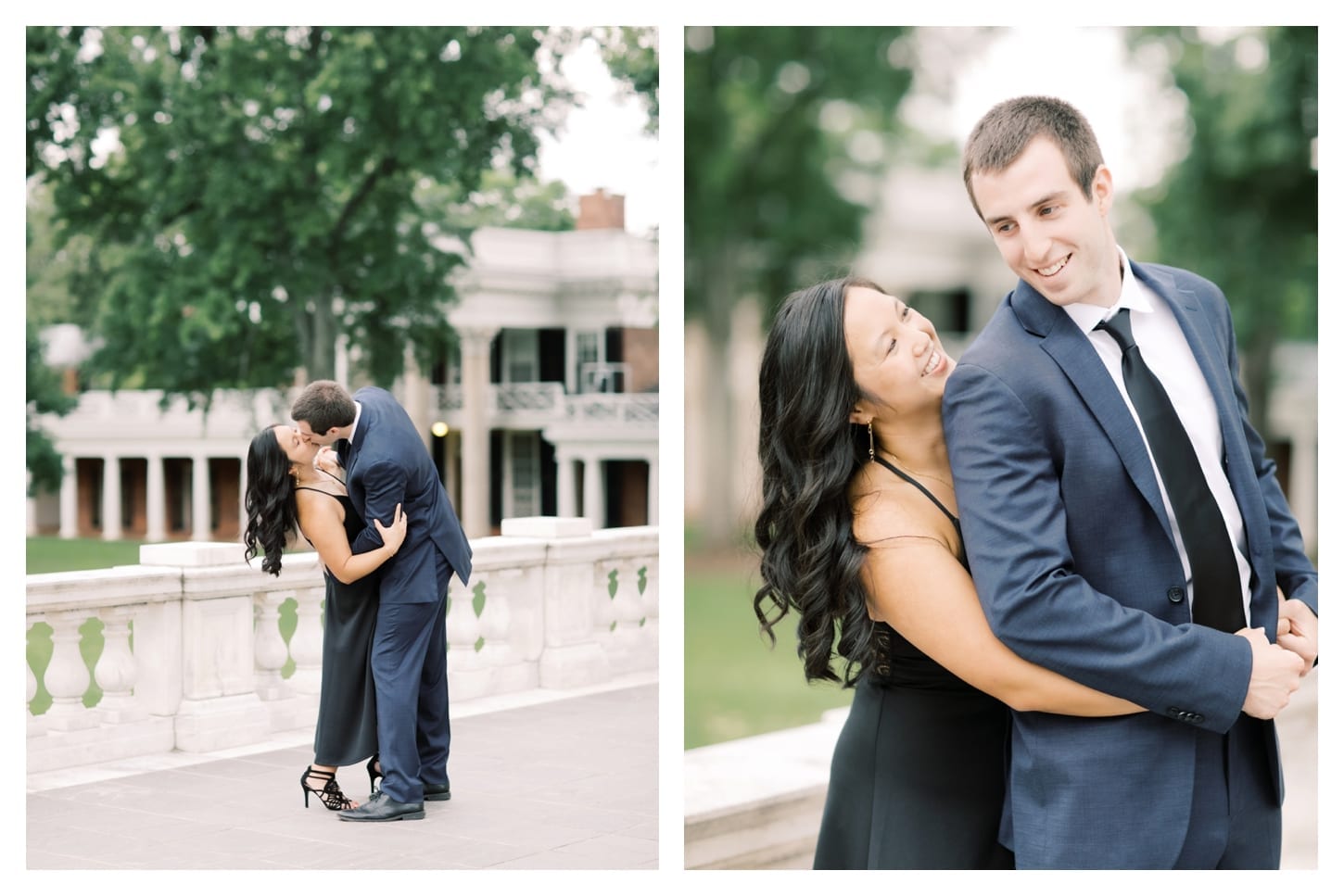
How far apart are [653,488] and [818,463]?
1.33 metres

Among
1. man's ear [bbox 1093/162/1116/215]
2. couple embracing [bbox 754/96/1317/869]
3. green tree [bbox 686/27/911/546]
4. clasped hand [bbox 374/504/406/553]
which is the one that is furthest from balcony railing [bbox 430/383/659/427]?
green tree [bbox 686/27/911/546]

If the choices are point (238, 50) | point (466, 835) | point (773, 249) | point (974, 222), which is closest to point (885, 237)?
point (974, 222)

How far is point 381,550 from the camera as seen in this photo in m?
3.39

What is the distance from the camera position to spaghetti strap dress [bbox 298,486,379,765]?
334 centimetres

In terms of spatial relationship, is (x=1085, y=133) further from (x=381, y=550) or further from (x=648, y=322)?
(x=381, y=550)

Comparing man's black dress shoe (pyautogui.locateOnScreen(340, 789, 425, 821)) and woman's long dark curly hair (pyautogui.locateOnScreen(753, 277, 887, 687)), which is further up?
woman's long dark curly hair (pyautogui.locateOnScreen(753, 277, 887, 687))

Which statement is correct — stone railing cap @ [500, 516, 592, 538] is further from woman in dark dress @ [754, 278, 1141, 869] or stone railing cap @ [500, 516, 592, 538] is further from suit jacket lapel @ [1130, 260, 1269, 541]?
suit jacket lapel @ [1130, 260, 1269, 541]

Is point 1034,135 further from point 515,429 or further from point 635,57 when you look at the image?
point 515,429

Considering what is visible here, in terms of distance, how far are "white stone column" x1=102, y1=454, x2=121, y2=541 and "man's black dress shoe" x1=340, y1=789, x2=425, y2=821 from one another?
101 cm

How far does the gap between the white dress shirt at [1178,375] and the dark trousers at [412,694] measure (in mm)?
1916

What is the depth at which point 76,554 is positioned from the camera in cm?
348

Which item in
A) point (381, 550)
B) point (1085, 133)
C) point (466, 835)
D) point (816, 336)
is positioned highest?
point (1085, 133)

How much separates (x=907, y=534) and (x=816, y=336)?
0.37 metres
